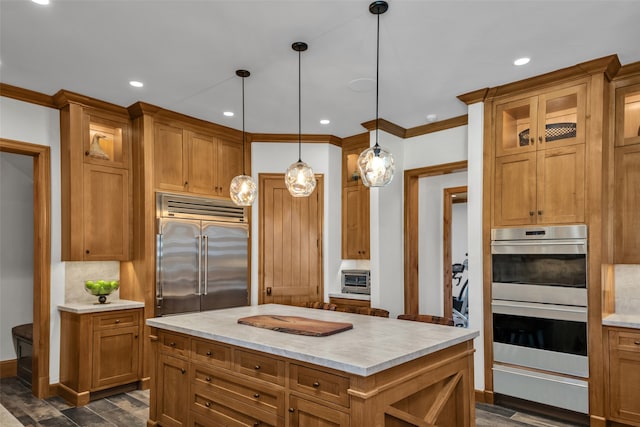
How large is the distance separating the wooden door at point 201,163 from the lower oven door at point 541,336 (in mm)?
3297

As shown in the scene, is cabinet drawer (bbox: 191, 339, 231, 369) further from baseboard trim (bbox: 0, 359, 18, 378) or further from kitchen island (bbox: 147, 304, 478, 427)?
baseboard trim (bbox: 0, 359, 18, 378)

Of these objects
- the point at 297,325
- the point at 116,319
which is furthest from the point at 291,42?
the point at 116,319

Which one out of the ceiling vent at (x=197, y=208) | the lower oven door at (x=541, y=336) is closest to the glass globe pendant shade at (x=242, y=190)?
the ceiling vent at (x=197, y=208)

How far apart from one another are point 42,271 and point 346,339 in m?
3.21

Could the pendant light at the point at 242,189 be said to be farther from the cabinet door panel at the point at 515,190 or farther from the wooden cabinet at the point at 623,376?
the wooden cabinet at the point at 623,376

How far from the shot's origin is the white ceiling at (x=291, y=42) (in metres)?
2.63

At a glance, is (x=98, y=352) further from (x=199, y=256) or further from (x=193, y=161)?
A: (x=193, y=161)

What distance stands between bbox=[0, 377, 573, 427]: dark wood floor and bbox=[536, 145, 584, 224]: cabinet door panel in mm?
1644

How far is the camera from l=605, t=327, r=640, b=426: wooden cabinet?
3164 millimetres

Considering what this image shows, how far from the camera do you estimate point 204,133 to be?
16.5ft

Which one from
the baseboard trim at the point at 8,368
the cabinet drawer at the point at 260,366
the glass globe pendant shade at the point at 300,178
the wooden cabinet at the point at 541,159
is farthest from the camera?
the baseboard trim at the point at 8,368

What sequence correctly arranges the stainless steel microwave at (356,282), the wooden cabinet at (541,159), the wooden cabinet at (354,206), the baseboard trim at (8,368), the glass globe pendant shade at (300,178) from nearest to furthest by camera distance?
the glass globe pendant shade at (300,178) → the wooden cabinet at (541,159) → the baseboard trim at (8,368) → the stainless steel microwave at (356,282) → the wooden cabinet at (354,206)

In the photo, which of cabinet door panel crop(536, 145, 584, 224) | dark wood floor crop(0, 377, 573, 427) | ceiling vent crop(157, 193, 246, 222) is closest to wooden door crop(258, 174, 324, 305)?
ceiling vent crop(157, 193, 246, 222)

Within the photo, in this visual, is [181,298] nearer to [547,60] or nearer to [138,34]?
[138,34]
